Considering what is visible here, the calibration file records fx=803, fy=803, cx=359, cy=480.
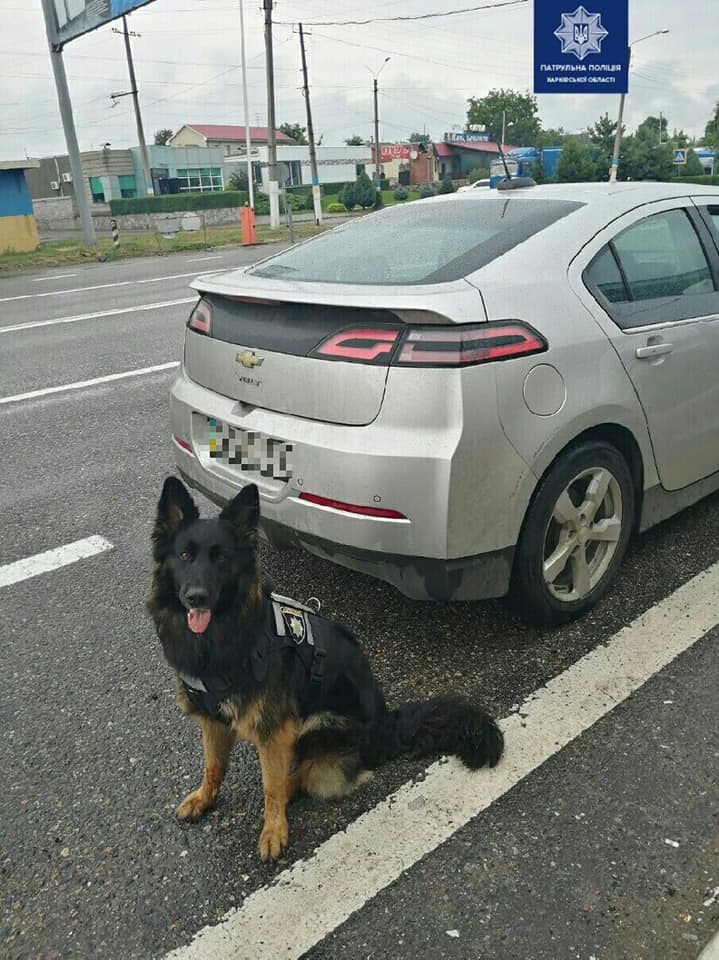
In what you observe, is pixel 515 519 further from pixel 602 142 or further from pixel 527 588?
pixel 602 142

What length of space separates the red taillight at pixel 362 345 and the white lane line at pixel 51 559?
189 centimetres

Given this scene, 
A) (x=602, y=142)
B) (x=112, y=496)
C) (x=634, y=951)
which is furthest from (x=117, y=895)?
(x=602, y=142)

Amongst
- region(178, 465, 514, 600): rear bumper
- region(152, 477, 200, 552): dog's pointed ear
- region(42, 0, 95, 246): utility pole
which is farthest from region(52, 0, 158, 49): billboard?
region(152, 477, 200, 552): dog's pointed ear

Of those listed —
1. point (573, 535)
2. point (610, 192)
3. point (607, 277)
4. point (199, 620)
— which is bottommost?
point (573, 535)

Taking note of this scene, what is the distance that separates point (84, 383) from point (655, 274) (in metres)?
5.51

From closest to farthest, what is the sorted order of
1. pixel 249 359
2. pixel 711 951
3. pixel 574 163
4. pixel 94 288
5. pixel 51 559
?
pixel 711 951
pixel 249 359
pixel 51 559
pixel 94 288
pixel 574 163

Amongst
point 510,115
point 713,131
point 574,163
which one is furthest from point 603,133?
point 510,115

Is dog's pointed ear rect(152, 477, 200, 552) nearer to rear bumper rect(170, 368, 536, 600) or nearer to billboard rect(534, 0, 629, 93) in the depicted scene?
rear bumper rect(170, 368, 536, 600)

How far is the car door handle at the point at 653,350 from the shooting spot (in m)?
3.06

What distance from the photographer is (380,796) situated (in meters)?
2.34

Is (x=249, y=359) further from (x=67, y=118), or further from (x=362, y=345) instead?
(x=67, y=118)

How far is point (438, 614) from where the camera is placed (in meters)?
3.31

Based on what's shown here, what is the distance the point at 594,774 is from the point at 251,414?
1.68 m

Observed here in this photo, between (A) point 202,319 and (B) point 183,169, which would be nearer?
(A) point 202,319
